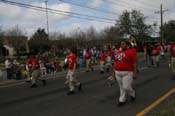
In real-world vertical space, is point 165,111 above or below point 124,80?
below

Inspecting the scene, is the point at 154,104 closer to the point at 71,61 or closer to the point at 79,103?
the point at 79,103

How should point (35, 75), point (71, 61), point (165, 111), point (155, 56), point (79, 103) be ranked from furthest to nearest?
1. point (155, 56)
2. point (35, 75)
3. point (71, 61)
4. point (79, 103)
5. point (165, 111)

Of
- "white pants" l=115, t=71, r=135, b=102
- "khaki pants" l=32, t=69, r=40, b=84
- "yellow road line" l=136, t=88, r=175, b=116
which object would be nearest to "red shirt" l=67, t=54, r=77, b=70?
"white pants" l=115, t=71, r=135, b=102

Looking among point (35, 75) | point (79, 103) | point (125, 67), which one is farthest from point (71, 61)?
point (35, 75)

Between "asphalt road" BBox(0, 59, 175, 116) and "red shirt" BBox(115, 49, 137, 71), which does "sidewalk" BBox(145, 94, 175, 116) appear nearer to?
"asphalt road" BBox(0, 59, 175, 116)

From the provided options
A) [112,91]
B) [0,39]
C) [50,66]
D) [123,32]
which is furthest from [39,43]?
[112,91]

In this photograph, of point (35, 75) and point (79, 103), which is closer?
point (79, 103)

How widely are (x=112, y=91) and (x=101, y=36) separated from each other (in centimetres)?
7178

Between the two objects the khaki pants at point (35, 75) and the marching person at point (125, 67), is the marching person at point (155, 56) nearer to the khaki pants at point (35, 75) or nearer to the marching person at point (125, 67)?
the khaki pants at point (35, 75)

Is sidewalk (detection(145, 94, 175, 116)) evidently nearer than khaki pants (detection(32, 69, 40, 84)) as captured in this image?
Yes

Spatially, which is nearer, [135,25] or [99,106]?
[99,106]

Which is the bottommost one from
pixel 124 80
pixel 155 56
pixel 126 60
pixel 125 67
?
pixel 124 80

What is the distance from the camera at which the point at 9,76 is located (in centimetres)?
2131

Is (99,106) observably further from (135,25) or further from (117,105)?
(135,25)
